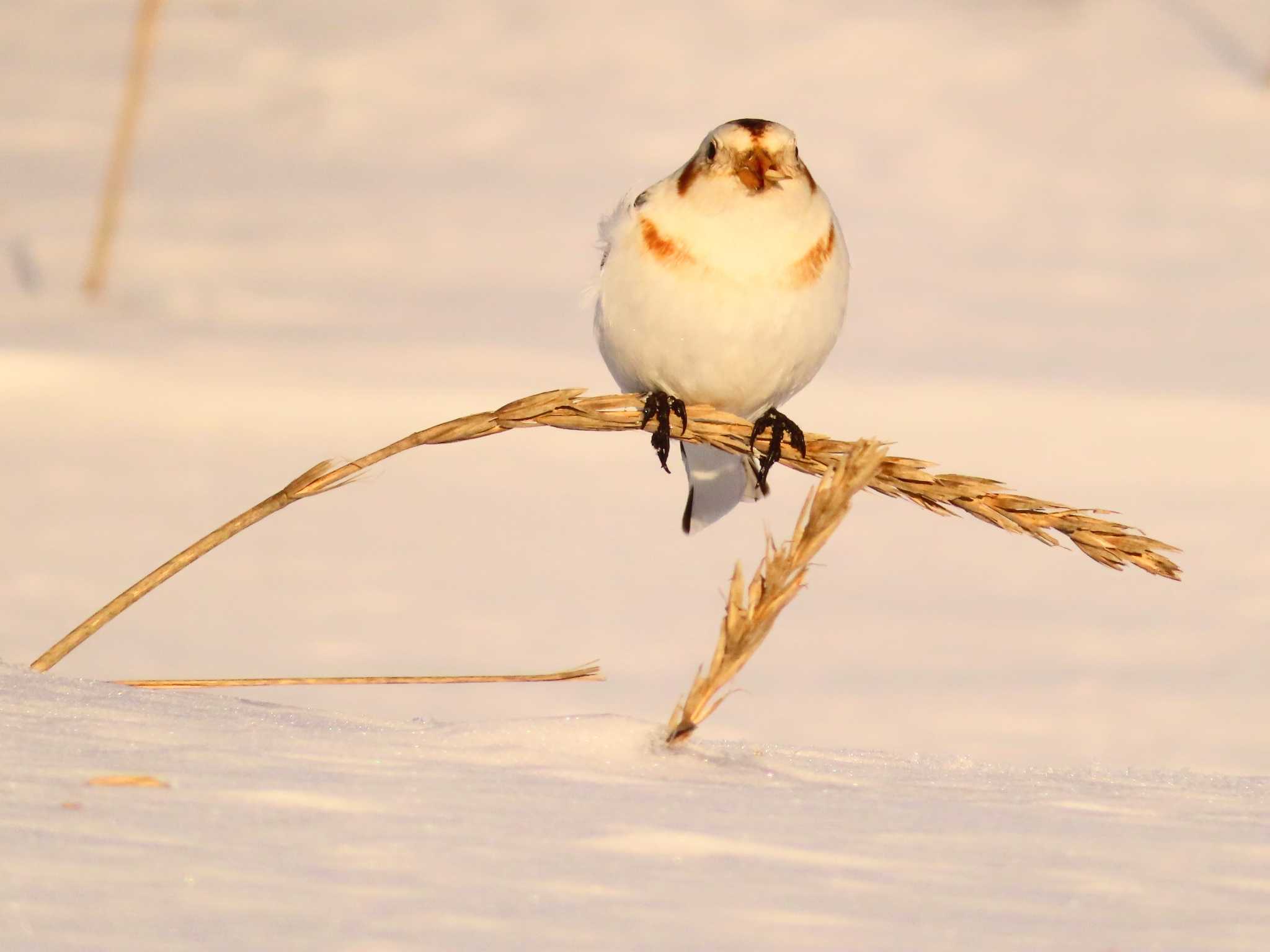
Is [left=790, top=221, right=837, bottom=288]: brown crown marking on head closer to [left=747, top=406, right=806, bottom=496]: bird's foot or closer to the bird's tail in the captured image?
[left=747, top=406, right=806, bottom=496]: bird's foot

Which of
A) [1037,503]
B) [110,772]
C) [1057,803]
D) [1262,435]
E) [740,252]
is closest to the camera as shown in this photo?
[110,772]

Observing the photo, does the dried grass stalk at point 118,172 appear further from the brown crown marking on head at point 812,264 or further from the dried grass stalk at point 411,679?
the dried grass stalk at point 411,679

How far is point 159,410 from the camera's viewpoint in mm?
8086

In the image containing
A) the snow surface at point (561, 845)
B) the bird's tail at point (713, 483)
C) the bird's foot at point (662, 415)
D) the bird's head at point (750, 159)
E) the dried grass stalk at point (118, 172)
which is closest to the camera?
the snow surface at point (561, 845)

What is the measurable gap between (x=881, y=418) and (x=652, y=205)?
4393 mm

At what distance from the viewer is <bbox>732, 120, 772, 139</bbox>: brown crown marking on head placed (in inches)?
136

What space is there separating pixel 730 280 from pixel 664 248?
0.14 m

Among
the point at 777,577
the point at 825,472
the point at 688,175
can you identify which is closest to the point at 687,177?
the point at 688,175

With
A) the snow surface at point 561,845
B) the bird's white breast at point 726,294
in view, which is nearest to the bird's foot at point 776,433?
the bird's white breast at point 726,294

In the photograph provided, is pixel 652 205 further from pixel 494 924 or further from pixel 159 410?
pixel 159 410

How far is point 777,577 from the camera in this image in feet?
8.64

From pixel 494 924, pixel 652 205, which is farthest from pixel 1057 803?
pixel 652 205

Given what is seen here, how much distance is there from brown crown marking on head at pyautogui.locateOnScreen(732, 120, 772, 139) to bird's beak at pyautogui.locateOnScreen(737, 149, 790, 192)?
0.10ft

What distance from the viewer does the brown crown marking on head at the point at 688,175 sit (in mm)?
3494
